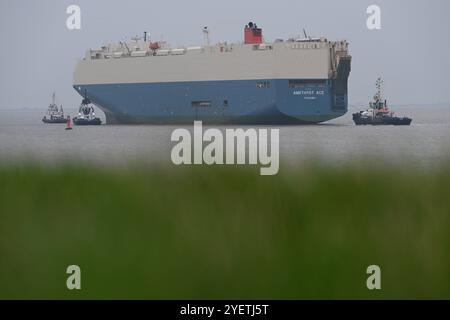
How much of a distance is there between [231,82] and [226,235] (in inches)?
2440

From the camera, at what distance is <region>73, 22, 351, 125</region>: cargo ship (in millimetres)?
66125

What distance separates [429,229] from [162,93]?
66.2 meters

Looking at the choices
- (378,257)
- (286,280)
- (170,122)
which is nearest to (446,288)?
(378,257)

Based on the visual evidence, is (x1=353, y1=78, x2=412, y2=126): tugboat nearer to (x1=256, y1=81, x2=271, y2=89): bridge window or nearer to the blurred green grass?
(x1=256, y1=81, x2=271, y2=89): bridge window

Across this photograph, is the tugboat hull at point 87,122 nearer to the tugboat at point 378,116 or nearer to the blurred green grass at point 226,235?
the tugboat at point 378,116

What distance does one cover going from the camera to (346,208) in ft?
27.5

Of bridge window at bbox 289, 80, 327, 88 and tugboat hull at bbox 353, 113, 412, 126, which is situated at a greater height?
bridge window at bbox 289, 80, 327, 88

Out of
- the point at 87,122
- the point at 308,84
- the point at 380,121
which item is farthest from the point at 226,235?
the point at 87,122

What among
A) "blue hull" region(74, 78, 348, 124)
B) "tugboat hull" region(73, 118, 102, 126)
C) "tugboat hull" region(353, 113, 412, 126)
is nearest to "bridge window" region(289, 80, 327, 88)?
"blue hull" region(74, 78, 348, 124)

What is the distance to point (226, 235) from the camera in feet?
25.2

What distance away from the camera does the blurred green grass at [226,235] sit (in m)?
6.95

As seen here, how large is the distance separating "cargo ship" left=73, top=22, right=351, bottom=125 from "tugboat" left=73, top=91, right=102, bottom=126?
237 centimetres

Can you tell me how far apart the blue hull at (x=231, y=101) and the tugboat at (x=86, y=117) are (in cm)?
384

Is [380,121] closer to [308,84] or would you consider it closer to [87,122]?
[308,84]
